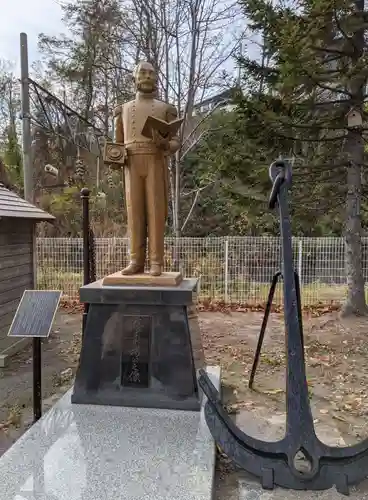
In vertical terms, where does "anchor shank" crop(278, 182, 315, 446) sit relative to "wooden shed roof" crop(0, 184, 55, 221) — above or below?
below

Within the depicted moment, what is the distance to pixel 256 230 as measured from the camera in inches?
554

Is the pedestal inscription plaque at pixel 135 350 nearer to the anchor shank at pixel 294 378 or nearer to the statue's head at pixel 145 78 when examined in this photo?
the anchor shank at pixel 294 378

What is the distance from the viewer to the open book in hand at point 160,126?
3514mm

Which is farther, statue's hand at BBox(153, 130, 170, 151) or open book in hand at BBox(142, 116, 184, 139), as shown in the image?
statue's hand at BBox(153, 130, 170, 151)

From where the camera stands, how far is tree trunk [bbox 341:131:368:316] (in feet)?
24.9

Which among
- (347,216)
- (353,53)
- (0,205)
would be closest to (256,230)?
(347,216)

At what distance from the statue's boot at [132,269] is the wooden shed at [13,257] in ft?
8.09

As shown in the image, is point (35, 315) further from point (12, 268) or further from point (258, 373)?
point (12, 268)

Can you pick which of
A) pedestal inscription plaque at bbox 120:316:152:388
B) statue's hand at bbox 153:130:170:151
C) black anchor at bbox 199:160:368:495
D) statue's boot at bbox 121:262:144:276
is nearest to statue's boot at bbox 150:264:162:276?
statue's boot at bbox 121:262:144:276

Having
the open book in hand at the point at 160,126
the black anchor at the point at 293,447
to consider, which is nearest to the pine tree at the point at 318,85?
the open book in hand at the point at 160,126

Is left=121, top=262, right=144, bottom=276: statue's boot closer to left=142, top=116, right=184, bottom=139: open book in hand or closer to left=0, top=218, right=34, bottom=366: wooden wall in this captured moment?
left=142, top=116, right=184, bottom=139: open book in hand

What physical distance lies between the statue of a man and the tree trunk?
15.7 ft

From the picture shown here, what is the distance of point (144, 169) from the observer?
3811mm

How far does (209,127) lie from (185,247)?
11.7 feet
